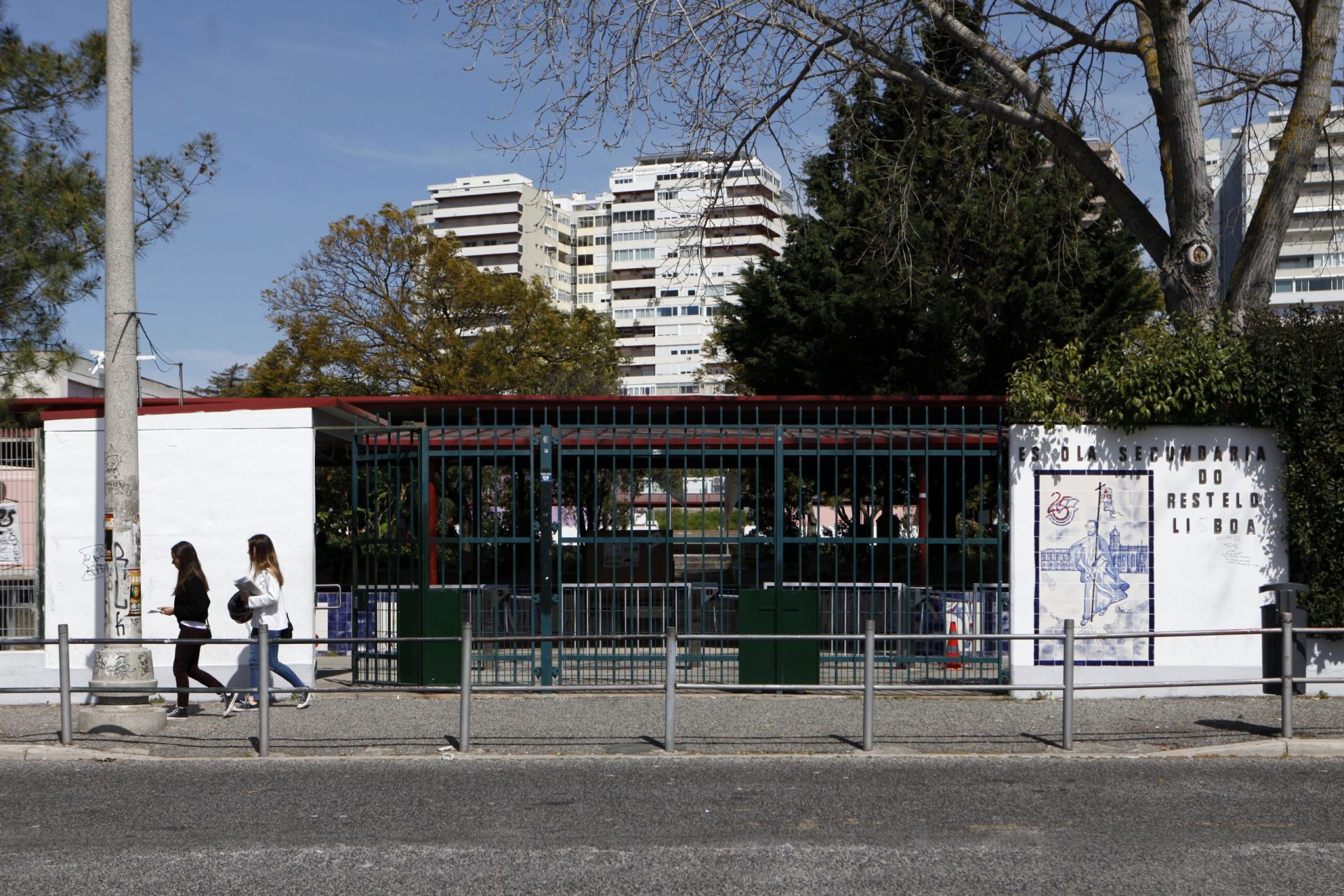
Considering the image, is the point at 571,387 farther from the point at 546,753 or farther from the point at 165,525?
the point at 546,753

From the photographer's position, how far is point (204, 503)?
12367 millimetres

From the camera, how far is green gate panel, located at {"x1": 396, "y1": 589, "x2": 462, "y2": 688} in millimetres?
12281

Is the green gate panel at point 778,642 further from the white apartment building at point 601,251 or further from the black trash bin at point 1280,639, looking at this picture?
the white apartment building at point 601,251

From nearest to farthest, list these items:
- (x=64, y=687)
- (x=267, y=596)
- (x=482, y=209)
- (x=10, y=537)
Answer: (x=64, y=687), (x=267, y=596), (x=10, y=537), (x=482, y=209)

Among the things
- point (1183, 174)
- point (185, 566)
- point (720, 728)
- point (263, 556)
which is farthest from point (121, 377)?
point (1183, 174)

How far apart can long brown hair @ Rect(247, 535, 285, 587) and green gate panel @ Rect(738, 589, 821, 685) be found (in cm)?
435

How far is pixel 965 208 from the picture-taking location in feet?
76.9

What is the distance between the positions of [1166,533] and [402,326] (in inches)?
1225

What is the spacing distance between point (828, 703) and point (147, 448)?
6.96m

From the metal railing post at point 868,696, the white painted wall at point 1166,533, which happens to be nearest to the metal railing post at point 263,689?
the metal railing post at point 868,696

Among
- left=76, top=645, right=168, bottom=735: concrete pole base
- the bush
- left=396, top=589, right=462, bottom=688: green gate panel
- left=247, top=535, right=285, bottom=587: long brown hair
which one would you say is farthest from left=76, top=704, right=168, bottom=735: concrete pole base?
the bush

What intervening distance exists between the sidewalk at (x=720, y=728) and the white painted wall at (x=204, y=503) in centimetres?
99

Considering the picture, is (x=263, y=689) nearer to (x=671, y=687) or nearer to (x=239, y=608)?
(x=239, y=608)

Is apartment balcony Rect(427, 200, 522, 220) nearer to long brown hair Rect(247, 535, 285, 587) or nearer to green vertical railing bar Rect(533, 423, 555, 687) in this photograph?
green vertical railing bar Rect(533, 423, 555, 687)
